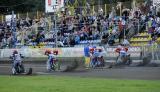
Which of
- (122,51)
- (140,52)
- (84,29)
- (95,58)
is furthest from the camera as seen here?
(84,29)

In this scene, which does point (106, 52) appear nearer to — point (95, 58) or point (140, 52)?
point (140, 52)

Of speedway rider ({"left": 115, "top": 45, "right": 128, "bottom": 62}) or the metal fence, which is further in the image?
speedway rider ({"left": 115, "top": 45, "right": 128, "bottom": 62})

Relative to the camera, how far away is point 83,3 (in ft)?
168

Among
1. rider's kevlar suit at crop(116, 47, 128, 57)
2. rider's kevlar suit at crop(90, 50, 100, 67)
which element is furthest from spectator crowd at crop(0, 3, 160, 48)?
rider's kevlar suit at crop(90, 50, 100, 67)

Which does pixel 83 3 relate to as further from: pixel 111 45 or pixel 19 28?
pixel 111 45

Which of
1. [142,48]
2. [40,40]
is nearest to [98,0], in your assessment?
[40,40]

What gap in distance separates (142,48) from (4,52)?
15789mm

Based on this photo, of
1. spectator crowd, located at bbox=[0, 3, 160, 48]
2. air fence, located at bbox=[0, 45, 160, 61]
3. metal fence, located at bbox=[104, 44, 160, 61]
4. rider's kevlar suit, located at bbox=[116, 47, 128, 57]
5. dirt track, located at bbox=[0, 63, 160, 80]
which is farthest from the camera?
spectator crowd, located at bbox=[0, 3, 160, 48]

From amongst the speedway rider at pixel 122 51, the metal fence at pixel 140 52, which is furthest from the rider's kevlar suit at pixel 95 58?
the metal fence at pixel 140 52

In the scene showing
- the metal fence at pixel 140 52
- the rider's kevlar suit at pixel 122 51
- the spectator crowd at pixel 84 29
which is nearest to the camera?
the metal fence at pixel 140 52

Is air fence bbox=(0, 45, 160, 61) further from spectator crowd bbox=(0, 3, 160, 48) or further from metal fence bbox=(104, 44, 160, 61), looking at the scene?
spectator crowd bbox=(0, 3, 160, 48)

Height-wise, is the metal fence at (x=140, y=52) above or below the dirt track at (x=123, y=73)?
above

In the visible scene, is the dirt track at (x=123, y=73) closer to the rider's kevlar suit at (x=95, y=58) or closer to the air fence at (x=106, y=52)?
the rider's kevlar suit at (x=95, y=58)

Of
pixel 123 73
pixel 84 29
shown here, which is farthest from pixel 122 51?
pixel 84 29
